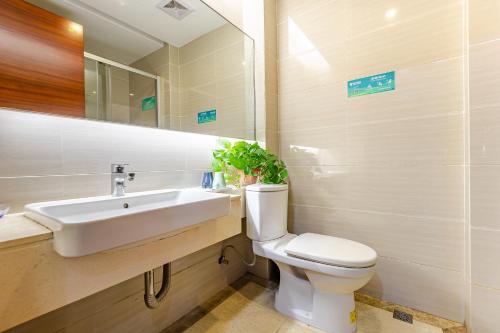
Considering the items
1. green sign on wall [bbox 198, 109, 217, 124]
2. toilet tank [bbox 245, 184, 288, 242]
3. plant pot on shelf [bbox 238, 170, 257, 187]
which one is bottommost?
toilet tank [bbox 245, 184, 288, 242]

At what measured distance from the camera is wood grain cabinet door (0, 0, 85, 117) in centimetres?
81

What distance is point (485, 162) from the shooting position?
3.43 ft

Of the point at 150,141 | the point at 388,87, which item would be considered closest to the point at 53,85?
the point at 150,141

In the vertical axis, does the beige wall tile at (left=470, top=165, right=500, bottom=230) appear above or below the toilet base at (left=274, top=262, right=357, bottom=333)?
above

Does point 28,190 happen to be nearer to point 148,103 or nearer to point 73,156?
point 73,156

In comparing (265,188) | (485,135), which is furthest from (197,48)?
(485,135)

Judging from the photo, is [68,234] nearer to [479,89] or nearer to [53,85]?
[53,85]

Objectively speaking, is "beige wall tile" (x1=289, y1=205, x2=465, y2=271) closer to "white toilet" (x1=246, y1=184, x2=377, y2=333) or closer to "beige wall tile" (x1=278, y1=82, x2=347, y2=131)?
"white toilet" (x1=246, y1=184, x2=377, y2=333)

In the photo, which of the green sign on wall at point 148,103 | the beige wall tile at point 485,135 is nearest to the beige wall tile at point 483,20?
the beige wall tile at point 485,135

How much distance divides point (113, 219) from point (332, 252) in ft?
3.23

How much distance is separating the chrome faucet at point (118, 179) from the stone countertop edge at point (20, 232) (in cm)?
31

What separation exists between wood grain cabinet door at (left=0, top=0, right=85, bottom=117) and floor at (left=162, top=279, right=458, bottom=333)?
124 centimetres

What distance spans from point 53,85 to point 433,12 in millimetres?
1887

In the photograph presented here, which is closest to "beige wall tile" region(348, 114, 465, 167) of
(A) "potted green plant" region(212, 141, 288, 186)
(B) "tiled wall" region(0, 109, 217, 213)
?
(A) "potted green plant" region(212, 141, 288, 186)
